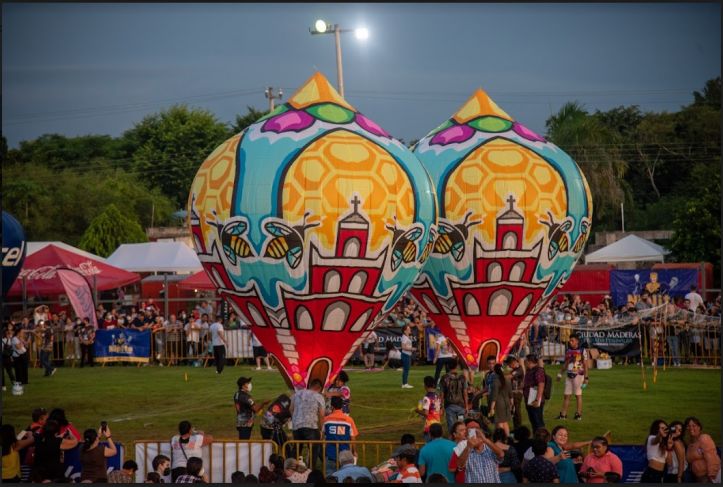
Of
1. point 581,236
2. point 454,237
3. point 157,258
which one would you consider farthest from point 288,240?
point 157,258

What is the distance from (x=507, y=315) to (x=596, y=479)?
1334cm

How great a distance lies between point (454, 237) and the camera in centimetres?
2838

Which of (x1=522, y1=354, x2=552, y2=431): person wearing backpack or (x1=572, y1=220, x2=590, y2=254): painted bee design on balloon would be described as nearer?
(x1=522, y1=354, x2=552, y2=431): person wearing backpack

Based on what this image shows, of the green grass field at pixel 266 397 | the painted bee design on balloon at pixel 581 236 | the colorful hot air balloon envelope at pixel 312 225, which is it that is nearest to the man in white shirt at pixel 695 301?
the green grass field at pixel 266 397

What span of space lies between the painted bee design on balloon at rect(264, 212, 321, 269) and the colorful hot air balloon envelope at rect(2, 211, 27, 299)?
14.2ft

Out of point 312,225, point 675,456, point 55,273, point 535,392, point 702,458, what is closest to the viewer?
point 702,458

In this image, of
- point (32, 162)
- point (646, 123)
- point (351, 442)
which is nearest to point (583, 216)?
point (351, 442)

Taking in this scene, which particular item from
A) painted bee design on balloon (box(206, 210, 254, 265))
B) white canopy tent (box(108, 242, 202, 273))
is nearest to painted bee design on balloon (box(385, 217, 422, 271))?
painted bee design on balloon (box(206, 210, 254, 265))

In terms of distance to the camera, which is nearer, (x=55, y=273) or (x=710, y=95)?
(x=55, y=273)

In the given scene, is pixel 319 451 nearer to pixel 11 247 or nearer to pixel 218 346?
pixel 11 247

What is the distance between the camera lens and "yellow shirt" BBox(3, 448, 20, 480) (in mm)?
16250

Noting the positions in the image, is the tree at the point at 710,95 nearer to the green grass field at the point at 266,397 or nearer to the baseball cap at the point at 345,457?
the green grass field at the point at 266,397

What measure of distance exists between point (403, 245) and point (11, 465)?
9.64 m

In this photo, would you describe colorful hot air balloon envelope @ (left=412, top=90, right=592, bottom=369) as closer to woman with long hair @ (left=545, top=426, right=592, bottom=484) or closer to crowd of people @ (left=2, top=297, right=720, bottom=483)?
crowd of people @ (left=2, top=297, right=720, bottom=483)
